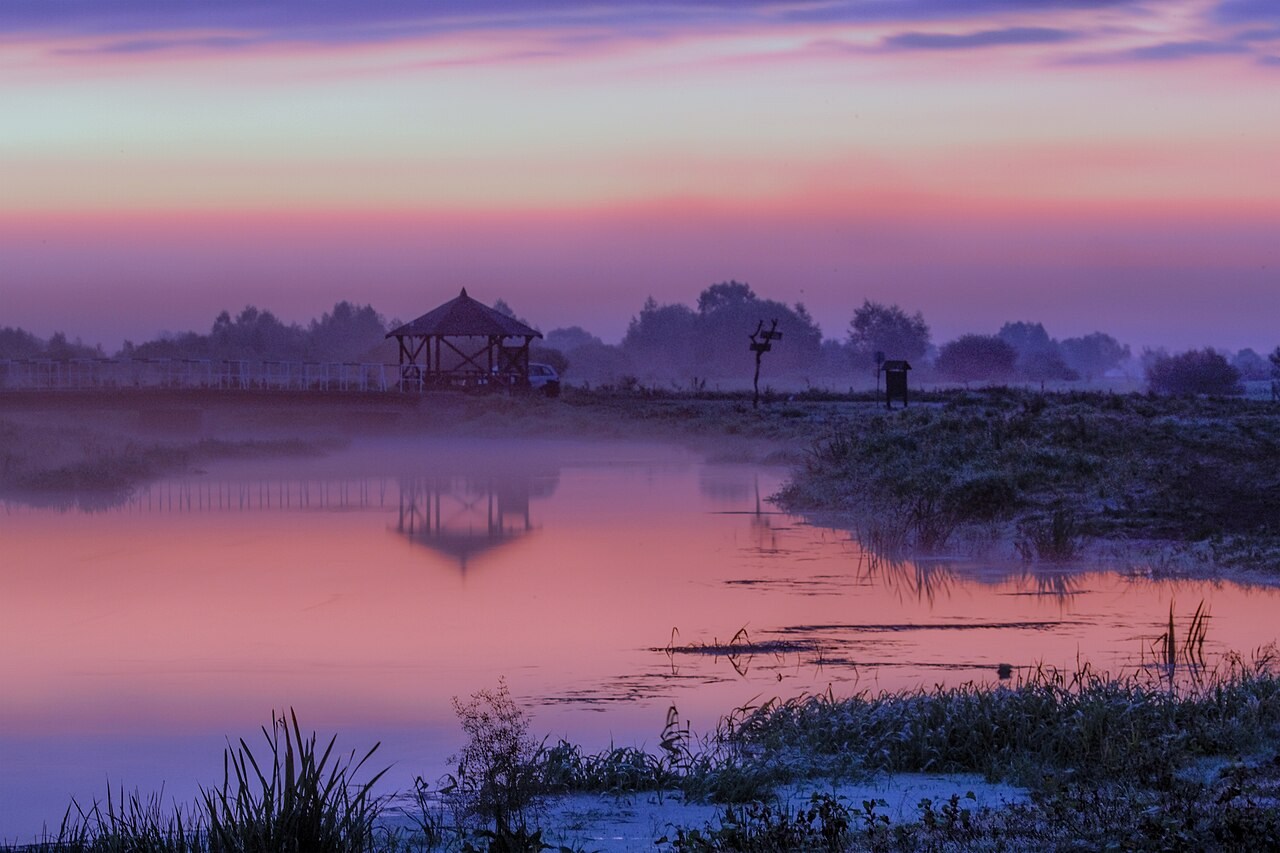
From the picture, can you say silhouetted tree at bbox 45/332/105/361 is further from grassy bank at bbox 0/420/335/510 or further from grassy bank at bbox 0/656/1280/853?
grassy bank at bbox 0/656/1280/853

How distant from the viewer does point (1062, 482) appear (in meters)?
26.8

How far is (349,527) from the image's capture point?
2994 cm

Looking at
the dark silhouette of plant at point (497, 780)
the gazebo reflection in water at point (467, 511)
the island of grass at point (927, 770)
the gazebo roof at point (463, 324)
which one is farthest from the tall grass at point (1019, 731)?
the gazebo roof at point (463, 324)

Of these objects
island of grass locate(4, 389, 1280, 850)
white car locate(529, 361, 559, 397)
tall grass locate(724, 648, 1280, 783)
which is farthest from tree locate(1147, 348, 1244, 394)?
tall grass locate(724, 648, 1280, 783)

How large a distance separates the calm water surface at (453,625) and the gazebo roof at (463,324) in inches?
1236

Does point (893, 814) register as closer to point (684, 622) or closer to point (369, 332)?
point (684, 622)

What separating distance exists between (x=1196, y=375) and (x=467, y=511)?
53.8 m

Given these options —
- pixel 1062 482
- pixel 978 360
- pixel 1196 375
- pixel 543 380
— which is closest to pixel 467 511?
pixel 1062 482

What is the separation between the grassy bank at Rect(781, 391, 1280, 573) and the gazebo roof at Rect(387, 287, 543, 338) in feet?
94.4

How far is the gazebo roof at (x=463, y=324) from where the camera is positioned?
207ft

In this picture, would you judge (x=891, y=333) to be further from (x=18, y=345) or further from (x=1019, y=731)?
(x=1019, y=731)

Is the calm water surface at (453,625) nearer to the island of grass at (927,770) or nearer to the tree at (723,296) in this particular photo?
the island of grass at (927,770)

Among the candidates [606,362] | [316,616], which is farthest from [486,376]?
[606,362]

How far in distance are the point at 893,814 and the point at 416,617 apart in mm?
10856
